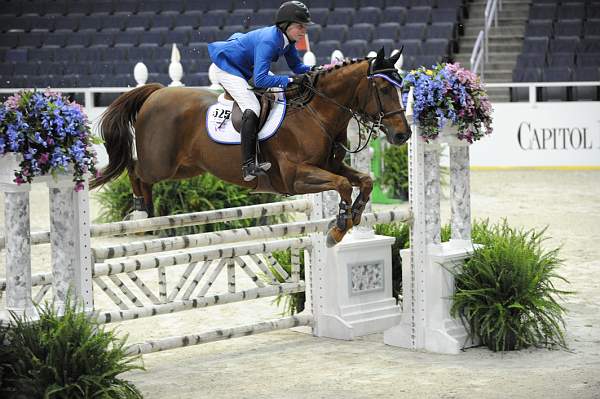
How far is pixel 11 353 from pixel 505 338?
8.24 ft

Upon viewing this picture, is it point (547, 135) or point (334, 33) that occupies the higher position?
point (334, 33)

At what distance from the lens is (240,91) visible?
4957mm

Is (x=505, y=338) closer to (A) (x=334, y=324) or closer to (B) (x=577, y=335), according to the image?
(B) (x=577, y=335)

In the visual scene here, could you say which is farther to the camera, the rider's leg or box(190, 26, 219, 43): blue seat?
box(190, 26, 219, 43): blue seat

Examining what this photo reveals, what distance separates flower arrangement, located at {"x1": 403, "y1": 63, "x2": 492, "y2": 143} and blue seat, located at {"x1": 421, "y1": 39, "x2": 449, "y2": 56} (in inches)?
406

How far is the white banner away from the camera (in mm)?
13672

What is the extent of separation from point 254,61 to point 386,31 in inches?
455

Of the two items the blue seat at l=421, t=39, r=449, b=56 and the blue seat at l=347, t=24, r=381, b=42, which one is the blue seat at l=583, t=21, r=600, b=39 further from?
the blue seat at l=347, t=24, r=381, b=42

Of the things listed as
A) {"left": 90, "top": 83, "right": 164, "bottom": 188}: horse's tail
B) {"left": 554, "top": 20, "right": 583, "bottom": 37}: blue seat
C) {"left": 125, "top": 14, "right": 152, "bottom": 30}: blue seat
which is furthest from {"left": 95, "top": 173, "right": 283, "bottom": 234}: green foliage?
{"left": 125, "top": 14, "right": 152, "bottom": 30}: blue seat

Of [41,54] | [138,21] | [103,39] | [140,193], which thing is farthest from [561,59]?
[140,193]

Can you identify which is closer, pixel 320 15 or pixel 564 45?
pixel 564 45

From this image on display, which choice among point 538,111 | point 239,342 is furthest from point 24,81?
point 239,342

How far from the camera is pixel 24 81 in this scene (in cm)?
1656

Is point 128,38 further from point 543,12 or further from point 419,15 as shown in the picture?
point 543,12
